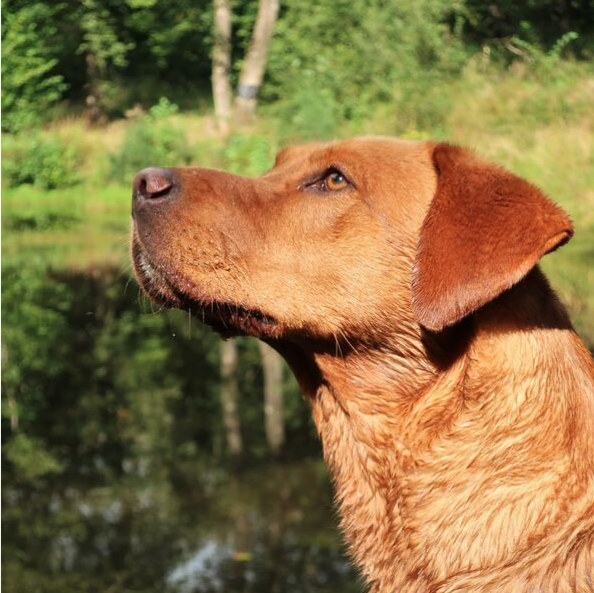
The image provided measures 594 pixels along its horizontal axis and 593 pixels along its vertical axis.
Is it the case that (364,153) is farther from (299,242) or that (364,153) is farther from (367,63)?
(367,63)

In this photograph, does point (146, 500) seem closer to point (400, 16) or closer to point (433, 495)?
point (433, 495)

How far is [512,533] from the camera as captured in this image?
302cm

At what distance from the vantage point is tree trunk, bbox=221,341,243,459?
24.9 feet

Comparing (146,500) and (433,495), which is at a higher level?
(433,495)

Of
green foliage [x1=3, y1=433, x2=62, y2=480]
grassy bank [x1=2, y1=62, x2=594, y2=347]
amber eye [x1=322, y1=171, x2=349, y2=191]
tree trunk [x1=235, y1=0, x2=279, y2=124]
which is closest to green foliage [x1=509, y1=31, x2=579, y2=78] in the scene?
grassy bank [x1=2, y1=62, x2=594, y2=347]

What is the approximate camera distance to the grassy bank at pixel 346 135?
1460 cm

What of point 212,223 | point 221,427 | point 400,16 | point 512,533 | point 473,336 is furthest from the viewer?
point 400,16

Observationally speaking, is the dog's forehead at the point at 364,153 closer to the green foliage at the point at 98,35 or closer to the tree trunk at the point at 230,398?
the tree trunk at the point at 230,398

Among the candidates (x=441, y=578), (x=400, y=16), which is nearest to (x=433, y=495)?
(x=441, y=578)

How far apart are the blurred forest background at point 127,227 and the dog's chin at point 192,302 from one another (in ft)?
3.55

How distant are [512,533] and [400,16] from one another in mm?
23641

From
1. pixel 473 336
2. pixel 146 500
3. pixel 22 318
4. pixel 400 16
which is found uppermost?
pixel 473 336

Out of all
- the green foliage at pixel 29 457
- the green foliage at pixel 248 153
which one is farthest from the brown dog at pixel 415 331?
the green foliage at pixel 248 153

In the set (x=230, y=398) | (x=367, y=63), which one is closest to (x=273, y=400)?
(x=230, y=398)
